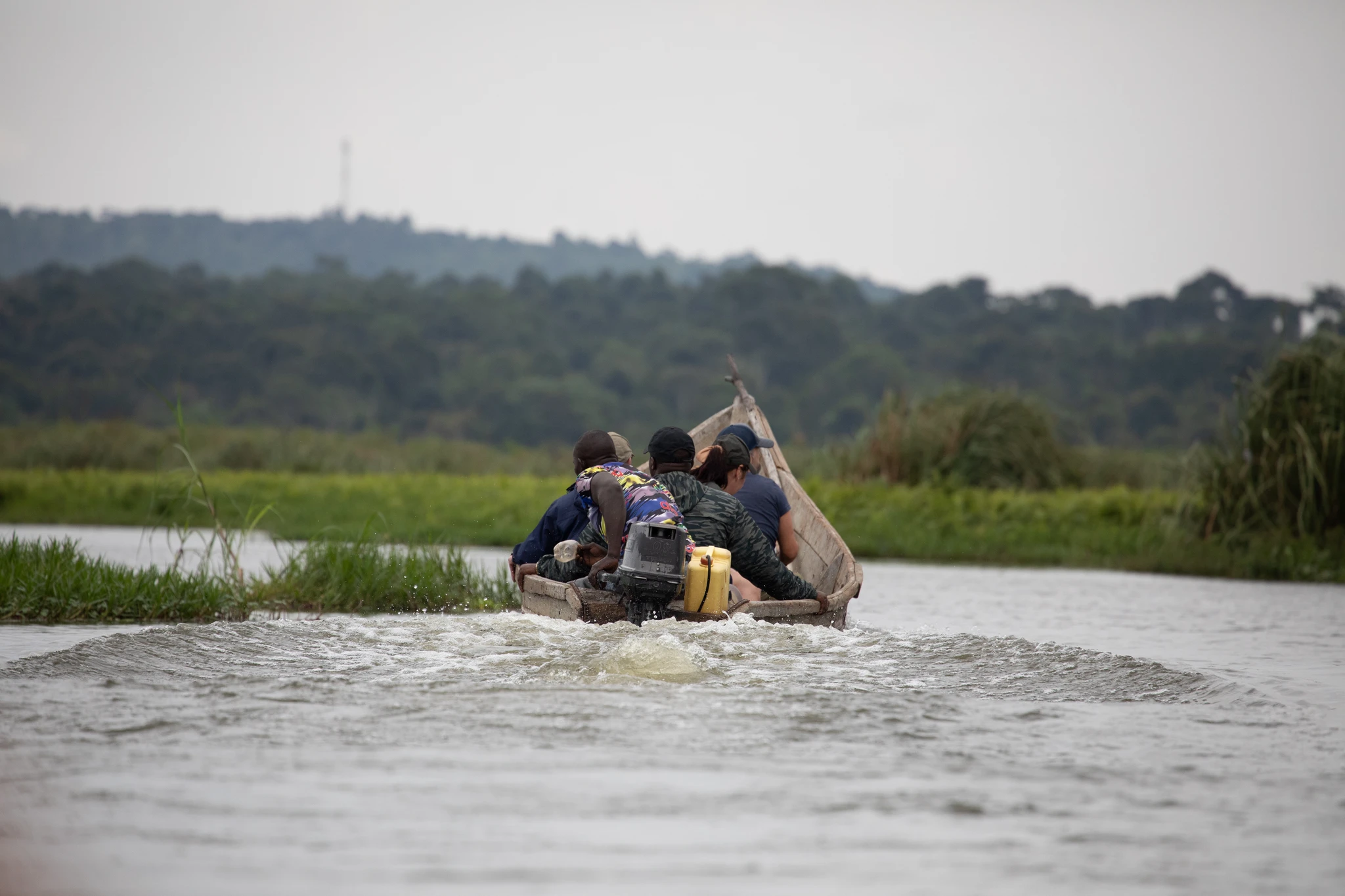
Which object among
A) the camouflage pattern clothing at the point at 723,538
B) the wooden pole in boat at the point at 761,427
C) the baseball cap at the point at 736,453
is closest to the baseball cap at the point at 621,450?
the camouflage pattern clothing at the point at 723,538

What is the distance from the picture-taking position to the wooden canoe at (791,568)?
8156mm

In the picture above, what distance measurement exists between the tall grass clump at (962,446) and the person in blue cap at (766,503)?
11.2m

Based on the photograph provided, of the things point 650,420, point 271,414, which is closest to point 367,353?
point 271,414

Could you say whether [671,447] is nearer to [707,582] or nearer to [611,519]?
[611,519]

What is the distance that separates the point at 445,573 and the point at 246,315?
55.9 m

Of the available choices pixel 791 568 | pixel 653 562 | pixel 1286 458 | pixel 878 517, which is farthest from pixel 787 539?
pixel 878 517

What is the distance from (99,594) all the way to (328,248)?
128 m

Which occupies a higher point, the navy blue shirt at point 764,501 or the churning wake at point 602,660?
the navy blue shirt at point 764,501

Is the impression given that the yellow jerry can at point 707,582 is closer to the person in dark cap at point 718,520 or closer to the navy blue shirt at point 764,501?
the person in dark cap at point 718,520

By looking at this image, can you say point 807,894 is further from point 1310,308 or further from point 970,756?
point 1310,308

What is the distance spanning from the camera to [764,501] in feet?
31.1

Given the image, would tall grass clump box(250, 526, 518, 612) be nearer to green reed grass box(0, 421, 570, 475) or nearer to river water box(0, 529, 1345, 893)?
river water box(0, 529, 1345, 893)

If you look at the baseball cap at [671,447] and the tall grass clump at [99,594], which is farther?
the tall grass clump at [99,594]

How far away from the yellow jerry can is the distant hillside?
11110cm
